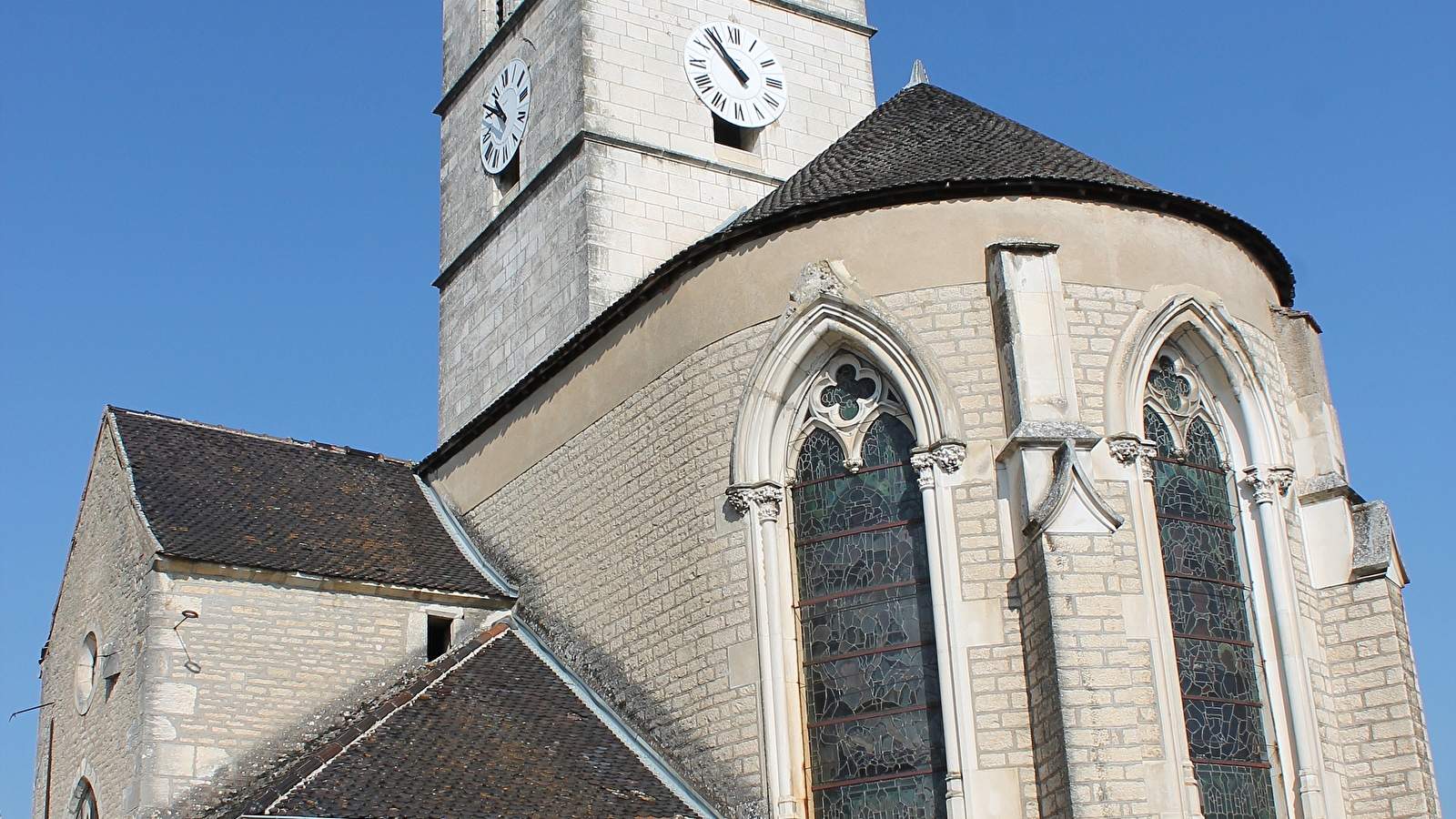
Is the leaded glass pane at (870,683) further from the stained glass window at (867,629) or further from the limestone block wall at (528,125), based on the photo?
the limestone block wall at (528,125)

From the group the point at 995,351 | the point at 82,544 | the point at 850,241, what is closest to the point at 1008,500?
the point at 995,351

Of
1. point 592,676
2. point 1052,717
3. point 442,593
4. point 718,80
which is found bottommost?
point 1052,717

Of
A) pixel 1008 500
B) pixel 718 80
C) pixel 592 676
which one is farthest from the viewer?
pixel 718 80

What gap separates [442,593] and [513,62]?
975 centimetres

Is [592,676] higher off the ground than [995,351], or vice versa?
[995,351]

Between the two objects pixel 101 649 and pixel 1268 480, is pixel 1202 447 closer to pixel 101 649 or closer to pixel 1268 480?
pixel 1268 480

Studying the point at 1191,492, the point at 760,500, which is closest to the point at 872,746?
the point at 760,500

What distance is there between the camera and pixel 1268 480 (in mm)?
13695

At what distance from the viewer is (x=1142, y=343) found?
13.3m

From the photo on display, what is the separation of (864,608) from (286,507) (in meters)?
7.34

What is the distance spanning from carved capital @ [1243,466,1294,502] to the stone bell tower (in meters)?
8.96

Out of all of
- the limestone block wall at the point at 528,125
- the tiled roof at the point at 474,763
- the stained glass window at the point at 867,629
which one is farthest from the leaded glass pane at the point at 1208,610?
the limestone block wall at the point at 528,125

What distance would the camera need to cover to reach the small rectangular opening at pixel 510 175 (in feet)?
75.3

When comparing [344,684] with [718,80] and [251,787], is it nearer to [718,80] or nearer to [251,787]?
[251,787]
